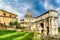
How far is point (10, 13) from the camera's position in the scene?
86.1m

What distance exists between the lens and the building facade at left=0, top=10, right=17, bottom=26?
79.6m

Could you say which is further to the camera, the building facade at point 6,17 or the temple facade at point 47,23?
the building facade at point 6,17

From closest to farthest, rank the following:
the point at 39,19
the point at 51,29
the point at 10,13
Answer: the point at 51,29 < the point at 39,19 < the point at 10,13

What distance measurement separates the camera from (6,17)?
82875 millimetres

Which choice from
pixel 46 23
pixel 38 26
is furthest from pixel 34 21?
pixel 46 23

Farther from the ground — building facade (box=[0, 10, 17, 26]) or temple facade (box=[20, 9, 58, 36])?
building facade (box=[0, 10, 17, 26])

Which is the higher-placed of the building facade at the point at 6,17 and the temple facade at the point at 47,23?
the building facade at the point at 6,17

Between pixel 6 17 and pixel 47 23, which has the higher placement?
pixel 6 17

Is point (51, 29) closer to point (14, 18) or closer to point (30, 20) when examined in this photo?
point (30, 20)

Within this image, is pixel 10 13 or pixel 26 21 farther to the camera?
pixel 10 13

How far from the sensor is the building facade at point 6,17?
79.6 m

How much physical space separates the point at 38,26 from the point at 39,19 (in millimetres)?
3746

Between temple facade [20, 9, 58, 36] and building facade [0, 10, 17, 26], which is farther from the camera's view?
building facade [0, 10, 17, 26]

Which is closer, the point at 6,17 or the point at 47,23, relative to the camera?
the point at 47,23
